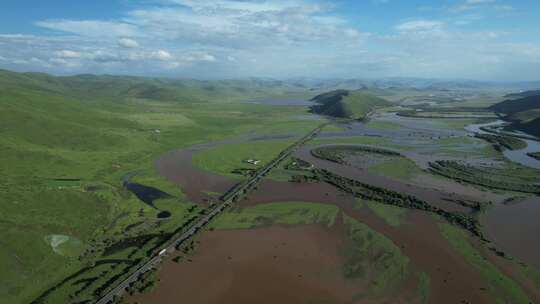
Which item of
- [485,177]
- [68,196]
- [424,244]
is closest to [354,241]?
[424,244]

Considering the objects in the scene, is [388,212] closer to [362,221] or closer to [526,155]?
[362,221]

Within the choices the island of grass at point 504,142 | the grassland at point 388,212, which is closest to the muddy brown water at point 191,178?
the grassland at point 388,212

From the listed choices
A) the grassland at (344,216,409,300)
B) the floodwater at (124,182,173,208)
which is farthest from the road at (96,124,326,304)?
the grassland at (344,216,409,300)

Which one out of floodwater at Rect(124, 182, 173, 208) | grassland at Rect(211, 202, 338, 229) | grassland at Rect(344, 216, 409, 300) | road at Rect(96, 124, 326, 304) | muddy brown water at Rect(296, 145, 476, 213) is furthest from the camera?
floodwater at Rect(124, 182, 173, 208)

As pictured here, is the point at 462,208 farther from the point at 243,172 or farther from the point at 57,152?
the point at 57,152

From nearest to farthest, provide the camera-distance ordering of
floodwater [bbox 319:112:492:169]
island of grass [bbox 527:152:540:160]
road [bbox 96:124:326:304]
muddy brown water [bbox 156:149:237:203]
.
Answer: road [bbox 96:124:326:304], muddy brown water [bbox 156:149:237:203], floodwater [bbox 319:112:492:169], island of grass [bbox 527:152:540:160]

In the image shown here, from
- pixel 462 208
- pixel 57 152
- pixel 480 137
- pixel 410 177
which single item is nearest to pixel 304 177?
pixel 410 177

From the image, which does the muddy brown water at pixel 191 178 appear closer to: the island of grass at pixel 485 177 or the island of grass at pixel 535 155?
the island of grass at pixel 485 177

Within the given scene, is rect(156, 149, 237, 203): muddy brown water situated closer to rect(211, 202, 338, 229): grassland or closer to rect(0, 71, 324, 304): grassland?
rect(0, 71, 324, 304): grassland
